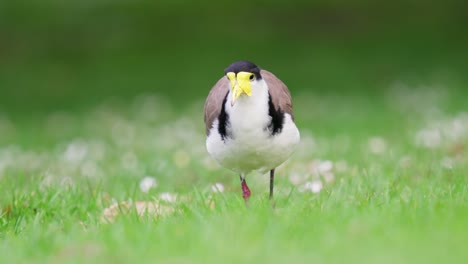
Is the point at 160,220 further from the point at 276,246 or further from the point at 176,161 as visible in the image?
the point at 176,161

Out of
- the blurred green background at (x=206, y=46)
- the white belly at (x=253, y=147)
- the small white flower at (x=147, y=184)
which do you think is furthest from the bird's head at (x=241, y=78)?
the blurred green background at (x=206, y=46)

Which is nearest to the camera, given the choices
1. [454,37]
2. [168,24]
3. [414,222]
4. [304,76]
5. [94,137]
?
[414,222]

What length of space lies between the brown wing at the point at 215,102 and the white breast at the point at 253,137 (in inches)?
3.5

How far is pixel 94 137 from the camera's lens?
39.2 ft

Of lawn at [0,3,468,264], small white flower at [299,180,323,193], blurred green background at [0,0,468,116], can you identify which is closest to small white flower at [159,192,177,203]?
lawn at [0,3,468,264]

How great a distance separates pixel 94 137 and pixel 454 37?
9767 mm

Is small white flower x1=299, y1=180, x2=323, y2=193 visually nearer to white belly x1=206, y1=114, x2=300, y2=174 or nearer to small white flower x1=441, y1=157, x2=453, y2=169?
white belly x1=206, y1=114, x2=300, y2=174

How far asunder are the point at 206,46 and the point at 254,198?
43.6ft

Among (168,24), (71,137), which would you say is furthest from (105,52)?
(71,137)

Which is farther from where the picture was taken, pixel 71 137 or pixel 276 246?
pixel 71 137

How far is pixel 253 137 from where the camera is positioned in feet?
17.9

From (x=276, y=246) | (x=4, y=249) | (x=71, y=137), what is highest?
(x=276, y=246)

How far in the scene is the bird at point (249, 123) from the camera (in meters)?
5.43

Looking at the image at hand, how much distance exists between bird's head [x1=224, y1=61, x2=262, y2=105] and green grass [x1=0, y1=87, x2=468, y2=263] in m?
0.73
